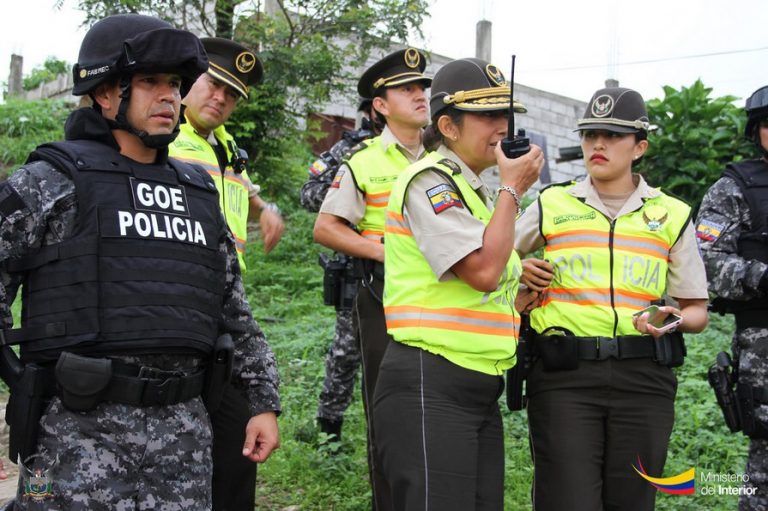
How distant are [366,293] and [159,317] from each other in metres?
2.02

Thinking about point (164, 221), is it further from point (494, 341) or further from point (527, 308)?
point (527, 308)

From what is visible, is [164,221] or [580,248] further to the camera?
[580,248]

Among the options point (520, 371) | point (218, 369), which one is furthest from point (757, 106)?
point (218, 369)

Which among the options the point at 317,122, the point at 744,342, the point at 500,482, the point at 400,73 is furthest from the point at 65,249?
the point at 317,122

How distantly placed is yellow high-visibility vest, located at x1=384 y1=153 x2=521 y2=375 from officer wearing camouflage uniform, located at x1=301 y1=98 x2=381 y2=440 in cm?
224

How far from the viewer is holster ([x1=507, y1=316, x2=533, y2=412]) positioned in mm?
3625

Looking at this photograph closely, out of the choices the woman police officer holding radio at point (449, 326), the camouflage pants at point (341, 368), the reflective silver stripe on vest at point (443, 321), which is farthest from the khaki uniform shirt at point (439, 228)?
the camouflage pants at point (341, 368)

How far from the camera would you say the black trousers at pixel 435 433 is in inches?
A: 110

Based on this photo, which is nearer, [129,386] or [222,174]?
[129,386]

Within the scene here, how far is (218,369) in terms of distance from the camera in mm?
2639

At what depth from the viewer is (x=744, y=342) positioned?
4.09 m

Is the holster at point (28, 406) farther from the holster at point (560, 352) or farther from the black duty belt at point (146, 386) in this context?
the holster at point (560, 352)

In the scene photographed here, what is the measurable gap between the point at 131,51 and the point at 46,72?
22.9 m

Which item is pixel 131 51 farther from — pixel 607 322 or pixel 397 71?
pixel 397 71
